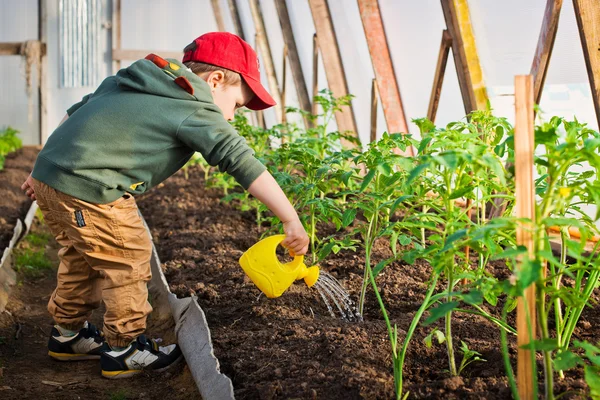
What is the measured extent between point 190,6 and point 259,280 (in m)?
9.92

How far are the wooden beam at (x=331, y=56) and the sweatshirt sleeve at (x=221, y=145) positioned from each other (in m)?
3.66

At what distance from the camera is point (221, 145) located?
2486 millimetres

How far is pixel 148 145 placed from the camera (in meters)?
2.66

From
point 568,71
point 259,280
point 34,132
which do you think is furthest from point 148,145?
point 34,132

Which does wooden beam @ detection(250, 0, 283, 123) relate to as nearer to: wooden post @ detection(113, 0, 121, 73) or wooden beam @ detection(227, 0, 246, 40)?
wooden beam @ detection(227, 0, 246, 40)

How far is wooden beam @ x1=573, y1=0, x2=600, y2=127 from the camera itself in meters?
2.91

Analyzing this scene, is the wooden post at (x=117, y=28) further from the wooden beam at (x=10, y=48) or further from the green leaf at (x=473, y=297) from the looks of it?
the green leaf at (x=473, y=297)

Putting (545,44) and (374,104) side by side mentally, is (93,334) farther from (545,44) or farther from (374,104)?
(374,104)

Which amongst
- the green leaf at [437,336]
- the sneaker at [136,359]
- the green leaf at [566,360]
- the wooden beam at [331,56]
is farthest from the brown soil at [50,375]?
the wooden beam at [331,56]

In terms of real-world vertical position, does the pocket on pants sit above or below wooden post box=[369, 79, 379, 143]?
below

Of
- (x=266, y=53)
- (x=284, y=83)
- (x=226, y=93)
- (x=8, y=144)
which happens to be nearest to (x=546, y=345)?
(x=226, y=93)

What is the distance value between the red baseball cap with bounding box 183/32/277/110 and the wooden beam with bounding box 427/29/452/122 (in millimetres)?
1757

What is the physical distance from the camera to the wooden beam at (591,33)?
9.54 ft

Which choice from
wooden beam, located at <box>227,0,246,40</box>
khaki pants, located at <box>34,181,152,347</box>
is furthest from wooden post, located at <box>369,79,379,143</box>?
wooden beam, located at <box>227,0,246,40</box>
